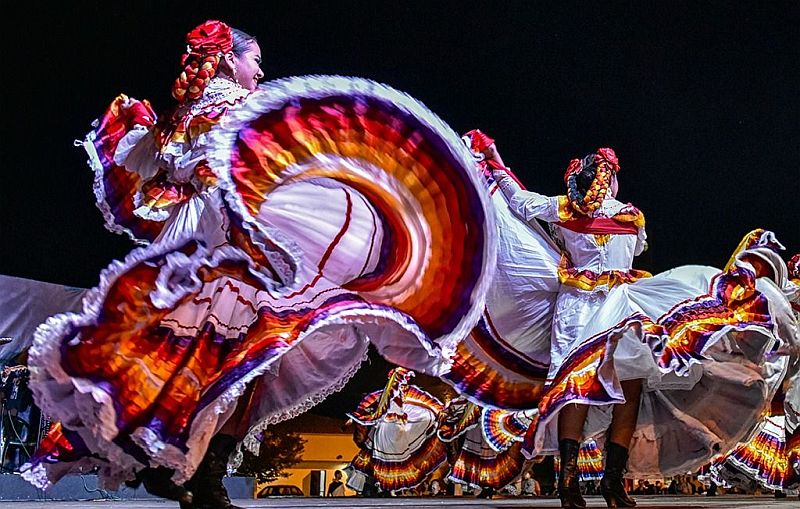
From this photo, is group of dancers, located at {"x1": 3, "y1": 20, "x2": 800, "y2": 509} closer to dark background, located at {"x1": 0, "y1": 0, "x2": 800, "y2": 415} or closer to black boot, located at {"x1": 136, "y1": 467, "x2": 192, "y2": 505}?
black boot, located at {"x1": 136, "y1": 467, "x2": 192, "y2": 505}

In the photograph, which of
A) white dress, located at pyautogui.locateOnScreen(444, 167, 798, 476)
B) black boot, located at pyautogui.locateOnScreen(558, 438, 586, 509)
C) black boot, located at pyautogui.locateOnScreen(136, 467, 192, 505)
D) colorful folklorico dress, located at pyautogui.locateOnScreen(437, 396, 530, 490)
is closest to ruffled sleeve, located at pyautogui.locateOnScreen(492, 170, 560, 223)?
white dress, located at pyautogui.locateOnScreen(444, 167, 798, 476)

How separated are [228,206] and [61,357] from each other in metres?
0.51

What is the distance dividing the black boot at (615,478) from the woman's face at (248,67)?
1.97 metres

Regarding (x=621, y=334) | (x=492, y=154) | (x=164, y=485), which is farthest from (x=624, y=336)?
(x=164, y=485)

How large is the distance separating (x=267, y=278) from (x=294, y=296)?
249mm

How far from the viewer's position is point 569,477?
331 centimetres

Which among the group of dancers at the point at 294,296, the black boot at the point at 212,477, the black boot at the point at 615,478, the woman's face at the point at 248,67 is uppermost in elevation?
the woman's face at the point at 248,67

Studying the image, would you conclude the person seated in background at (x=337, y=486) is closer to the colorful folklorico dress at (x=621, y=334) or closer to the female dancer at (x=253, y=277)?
the colorful folklorico dress at (x=621, y=334)

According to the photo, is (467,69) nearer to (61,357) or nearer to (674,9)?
(674,9)

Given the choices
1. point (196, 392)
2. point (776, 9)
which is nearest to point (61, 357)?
point (196, 392)

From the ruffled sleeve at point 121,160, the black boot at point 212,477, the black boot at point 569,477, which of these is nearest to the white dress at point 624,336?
the black boot at point 569,477

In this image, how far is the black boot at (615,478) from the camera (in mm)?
3289

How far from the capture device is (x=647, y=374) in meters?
3.25

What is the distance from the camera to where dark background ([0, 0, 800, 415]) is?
464 cm
